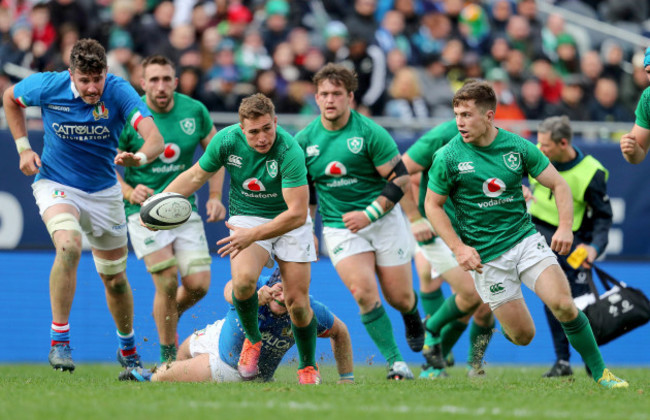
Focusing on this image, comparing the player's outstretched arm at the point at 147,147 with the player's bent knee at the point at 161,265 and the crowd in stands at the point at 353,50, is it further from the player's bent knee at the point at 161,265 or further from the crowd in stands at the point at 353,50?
the crowd in stands at the point at 353,50

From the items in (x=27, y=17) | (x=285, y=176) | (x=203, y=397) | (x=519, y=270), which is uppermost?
(x=27, y=17)

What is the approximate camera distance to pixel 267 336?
25.8 ft

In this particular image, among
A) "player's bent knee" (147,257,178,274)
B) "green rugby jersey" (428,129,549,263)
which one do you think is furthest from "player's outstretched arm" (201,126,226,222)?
"green rugby jersey" (428,129,549,263)

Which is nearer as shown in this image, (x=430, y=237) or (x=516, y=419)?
(x=516, y=419)

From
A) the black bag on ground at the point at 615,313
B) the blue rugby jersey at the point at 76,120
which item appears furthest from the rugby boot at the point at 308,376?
the black bag on ground at the point at 615,313

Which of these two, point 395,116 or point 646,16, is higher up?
point 646,16

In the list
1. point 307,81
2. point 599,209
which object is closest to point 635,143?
point 599,209

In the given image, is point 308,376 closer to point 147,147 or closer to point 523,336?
point 523,336

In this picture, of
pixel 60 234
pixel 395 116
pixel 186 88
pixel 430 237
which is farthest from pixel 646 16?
pixel 60 234

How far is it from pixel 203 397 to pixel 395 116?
7608mm

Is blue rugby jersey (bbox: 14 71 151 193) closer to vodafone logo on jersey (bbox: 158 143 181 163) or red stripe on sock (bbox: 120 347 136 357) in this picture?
vodafone logo on jersey (bbox: 158 143 181 163)

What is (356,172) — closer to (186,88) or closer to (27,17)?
(186,88)

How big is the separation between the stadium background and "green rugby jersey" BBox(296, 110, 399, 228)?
7.05ft

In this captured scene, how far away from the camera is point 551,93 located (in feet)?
48.9
